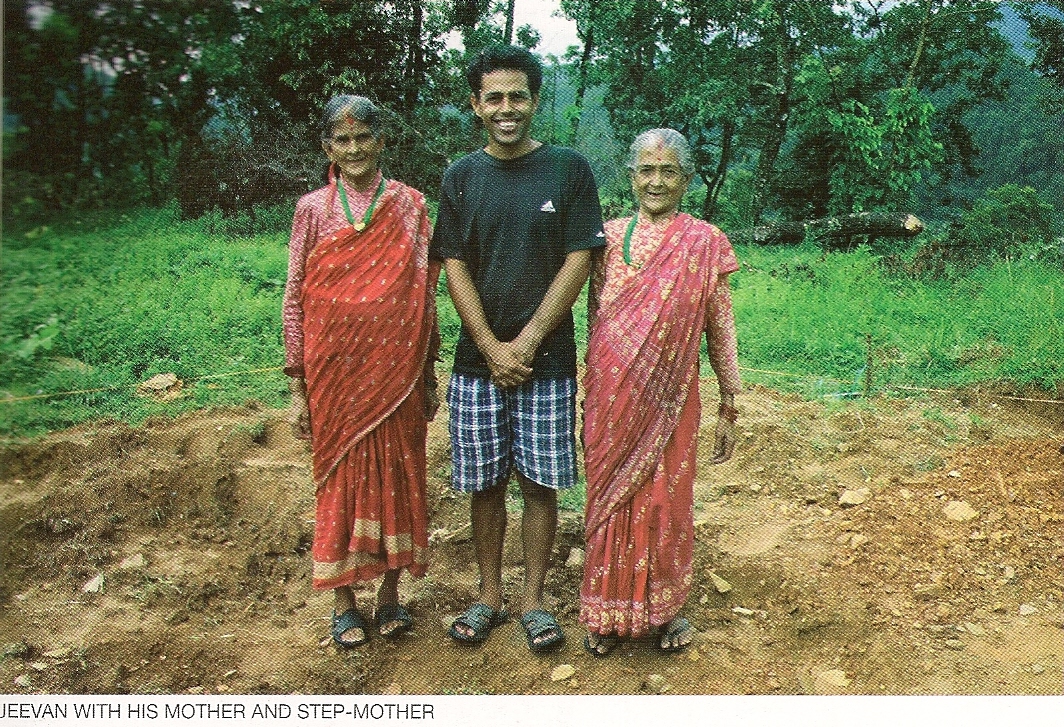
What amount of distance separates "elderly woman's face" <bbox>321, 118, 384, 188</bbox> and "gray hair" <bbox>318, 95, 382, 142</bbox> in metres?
0.01

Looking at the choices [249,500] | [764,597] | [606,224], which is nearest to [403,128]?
[249,500]

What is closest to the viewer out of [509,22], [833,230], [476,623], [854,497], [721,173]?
[476,623]

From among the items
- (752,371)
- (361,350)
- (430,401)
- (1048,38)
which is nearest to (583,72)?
(752,371)

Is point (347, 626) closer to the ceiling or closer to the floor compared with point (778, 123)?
closer to the floor

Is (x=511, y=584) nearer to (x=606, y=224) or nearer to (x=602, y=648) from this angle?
(x=602, y=648)

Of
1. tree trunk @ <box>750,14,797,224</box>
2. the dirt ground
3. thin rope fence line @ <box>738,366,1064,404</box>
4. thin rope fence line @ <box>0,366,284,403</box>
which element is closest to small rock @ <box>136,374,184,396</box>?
thin rope fence line @ <box>0,366,284,403</box>

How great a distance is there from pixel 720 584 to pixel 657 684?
66cm

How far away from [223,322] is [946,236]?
4879 millimetres

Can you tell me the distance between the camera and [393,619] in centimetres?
276

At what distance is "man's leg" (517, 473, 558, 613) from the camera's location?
2.62 metres

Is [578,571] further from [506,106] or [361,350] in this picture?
[506,106]

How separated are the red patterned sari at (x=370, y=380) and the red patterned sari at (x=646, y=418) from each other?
22.6 inches

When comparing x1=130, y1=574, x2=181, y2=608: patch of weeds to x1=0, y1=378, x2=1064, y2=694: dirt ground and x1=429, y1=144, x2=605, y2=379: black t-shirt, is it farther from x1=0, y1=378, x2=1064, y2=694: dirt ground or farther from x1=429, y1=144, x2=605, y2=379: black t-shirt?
x1=429, y1=144, x2=605, y2=379: black t-shirt

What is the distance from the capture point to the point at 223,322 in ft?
17.0
